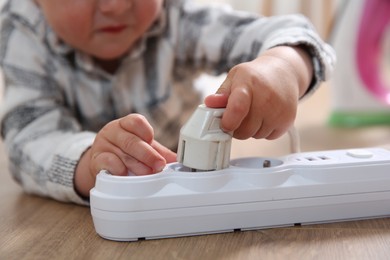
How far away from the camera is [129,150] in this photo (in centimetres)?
48

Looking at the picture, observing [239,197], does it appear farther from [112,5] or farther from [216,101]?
[112,5]

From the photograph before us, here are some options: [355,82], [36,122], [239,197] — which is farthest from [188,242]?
[355,82]

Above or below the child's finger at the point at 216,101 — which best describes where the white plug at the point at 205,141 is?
below

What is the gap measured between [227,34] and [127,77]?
0.49 feet

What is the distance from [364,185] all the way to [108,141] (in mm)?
217

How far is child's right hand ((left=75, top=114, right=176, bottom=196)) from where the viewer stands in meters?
0.47

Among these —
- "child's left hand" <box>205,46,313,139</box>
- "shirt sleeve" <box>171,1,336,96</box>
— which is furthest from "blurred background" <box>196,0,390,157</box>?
"child's left hand" <box>205,46,313,139</box>

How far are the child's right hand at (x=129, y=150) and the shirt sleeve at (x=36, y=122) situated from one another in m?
0.07

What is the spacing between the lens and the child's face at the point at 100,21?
0.65 meters

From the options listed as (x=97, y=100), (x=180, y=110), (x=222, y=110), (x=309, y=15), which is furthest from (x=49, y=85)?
(x=309, y=15)

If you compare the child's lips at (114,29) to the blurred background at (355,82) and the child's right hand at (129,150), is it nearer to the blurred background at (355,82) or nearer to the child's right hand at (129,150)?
the child's right hand at (129,150)

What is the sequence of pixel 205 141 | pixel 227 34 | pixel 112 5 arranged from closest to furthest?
pixel 205 141 → pixel 112 5 → pixel 227 34

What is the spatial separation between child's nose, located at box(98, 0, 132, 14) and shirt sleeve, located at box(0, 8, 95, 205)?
13cm

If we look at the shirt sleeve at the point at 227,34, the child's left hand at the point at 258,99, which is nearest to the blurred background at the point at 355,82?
the shirt sleeve at the point at 227,34
